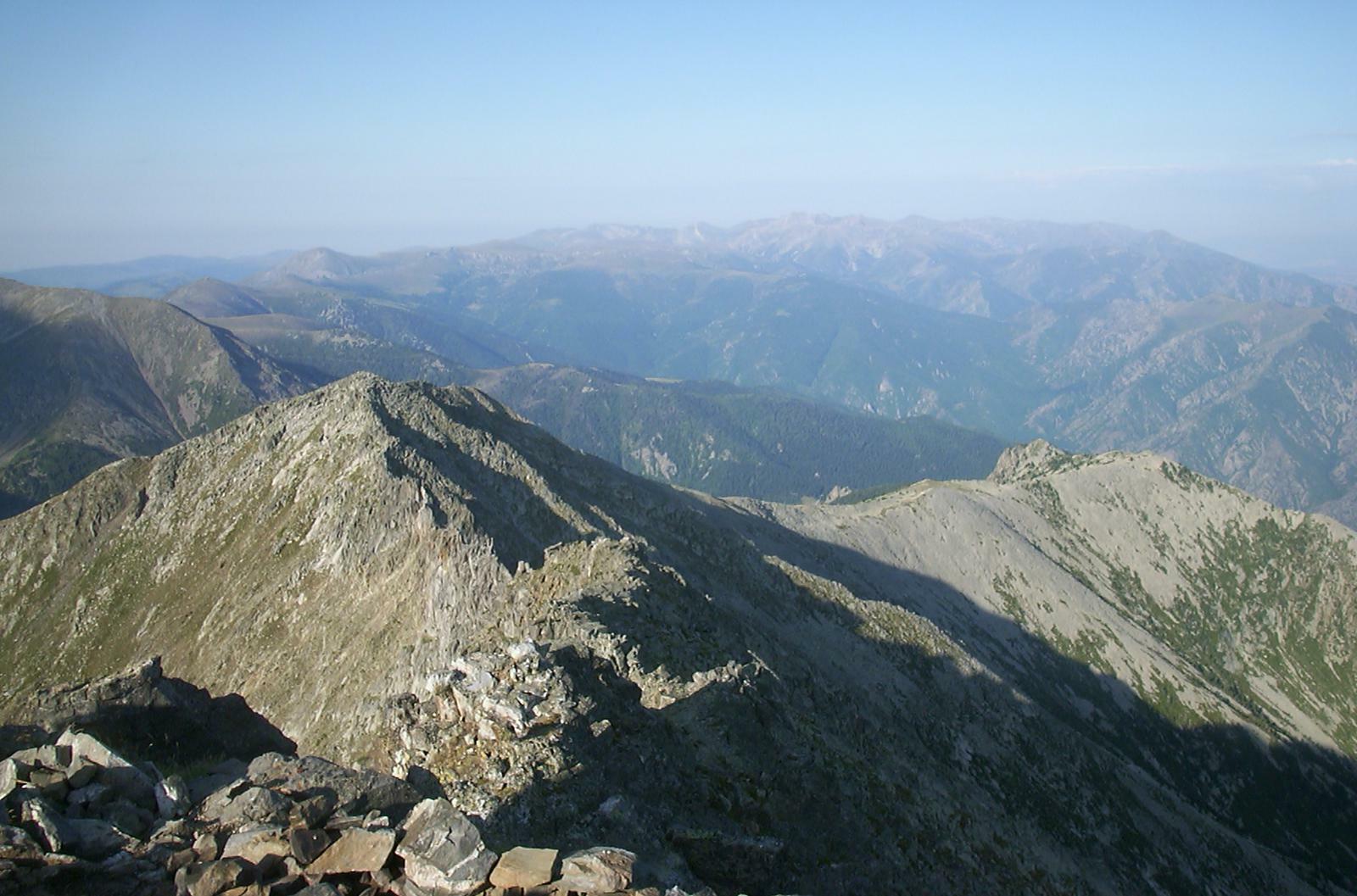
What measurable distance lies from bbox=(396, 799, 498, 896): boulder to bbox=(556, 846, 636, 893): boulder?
1.24 metres

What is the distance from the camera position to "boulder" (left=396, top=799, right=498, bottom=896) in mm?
13102

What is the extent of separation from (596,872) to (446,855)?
248 cm

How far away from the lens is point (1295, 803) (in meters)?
133

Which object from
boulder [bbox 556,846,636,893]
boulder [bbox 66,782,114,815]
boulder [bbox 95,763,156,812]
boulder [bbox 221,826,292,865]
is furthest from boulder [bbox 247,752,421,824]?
boulder [bbox 556,846,636,893]

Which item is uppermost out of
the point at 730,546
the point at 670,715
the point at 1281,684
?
the point at 670,715

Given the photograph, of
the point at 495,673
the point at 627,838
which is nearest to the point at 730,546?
the point at 495,673

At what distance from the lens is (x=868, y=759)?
151ft

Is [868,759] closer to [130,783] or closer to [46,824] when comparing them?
[130,783]

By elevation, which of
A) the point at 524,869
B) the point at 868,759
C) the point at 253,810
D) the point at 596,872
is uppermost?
the point at 253,810

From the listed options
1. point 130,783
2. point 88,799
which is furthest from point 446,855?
point 130,783

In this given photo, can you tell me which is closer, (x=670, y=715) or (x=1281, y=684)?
(x=670, y=715)

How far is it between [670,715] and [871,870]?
981 cm

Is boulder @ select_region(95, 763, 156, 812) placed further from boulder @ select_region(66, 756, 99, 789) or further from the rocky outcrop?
boulder @ select_region(66, 756, 99, 789)

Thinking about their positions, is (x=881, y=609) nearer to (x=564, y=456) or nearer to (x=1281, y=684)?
(x=564, y=456)
